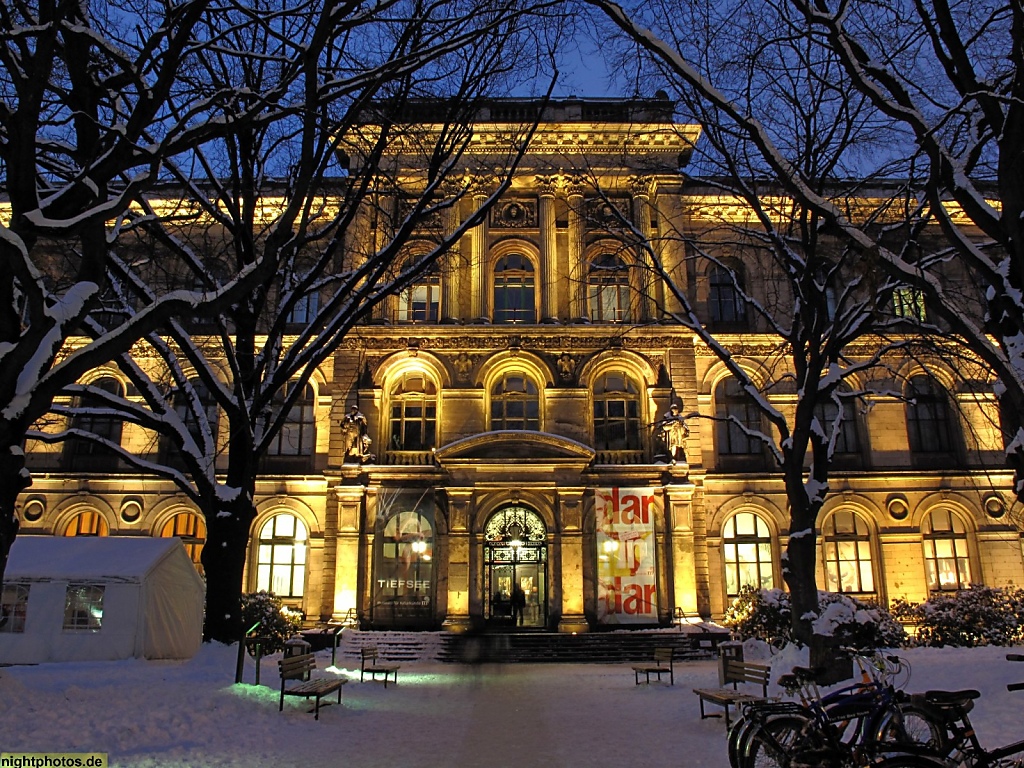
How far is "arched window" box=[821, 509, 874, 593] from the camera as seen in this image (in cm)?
2792

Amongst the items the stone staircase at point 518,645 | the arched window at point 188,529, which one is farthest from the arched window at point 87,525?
the stone staircase at point 518,645

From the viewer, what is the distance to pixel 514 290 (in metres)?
30.0

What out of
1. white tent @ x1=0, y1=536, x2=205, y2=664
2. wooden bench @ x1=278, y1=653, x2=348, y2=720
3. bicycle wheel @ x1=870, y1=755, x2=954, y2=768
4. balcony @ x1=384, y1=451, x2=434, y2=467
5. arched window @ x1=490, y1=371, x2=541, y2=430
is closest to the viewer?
bicycle wheel @ x1=870, y1=755, x2=954, y2=768

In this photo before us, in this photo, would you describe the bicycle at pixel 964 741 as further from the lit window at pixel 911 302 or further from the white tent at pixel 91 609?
the white tent at pixel 91 609

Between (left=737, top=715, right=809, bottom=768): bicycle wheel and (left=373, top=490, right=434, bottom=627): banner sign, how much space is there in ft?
63.3

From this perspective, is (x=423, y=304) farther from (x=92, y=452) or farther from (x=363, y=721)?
(x=363, y=721)

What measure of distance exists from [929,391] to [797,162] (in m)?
17.8

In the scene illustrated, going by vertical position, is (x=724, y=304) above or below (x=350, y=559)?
above

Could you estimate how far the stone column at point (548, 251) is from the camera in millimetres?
29188

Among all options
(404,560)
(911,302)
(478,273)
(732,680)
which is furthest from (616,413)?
(732,680)

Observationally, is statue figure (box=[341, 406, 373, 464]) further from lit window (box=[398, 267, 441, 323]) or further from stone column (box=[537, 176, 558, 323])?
stone column (box=[537, 176, 558, 323])

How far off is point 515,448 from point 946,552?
1615 cm

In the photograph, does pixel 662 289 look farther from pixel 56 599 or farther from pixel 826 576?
pixel 56 599

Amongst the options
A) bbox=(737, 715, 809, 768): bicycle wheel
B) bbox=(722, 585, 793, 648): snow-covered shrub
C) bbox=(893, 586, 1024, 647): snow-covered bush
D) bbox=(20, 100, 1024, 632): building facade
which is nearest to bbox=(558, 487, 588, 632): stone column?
bbox=(20, 100, 1024, 632): building facade
